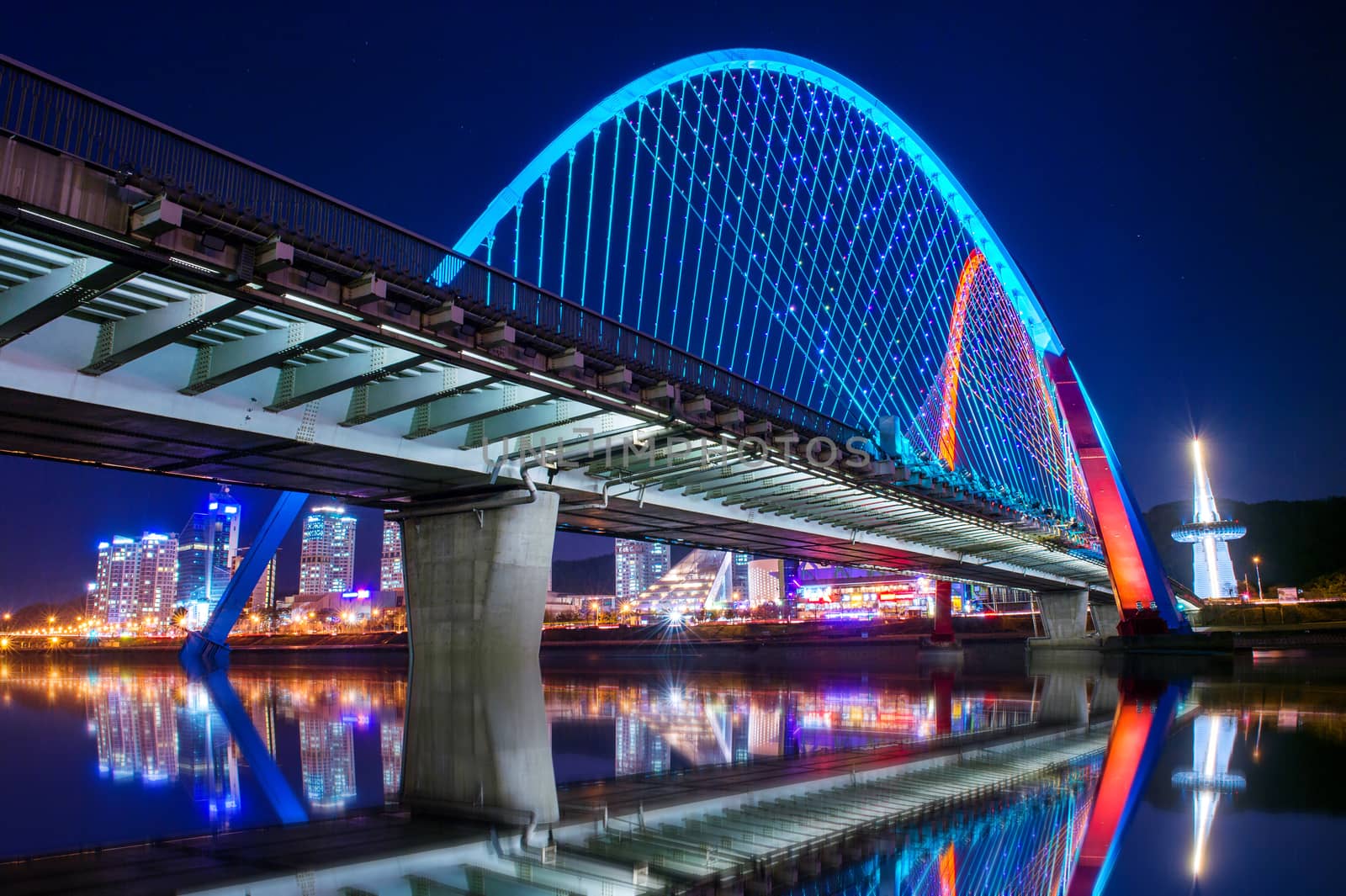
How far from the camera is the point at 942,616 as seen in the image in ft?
311

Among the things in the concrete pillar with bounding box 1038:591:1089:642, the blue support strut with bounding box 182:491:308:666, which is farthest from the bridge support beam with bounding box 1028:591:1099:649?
the blue support strut with bounding box 182:491:308:666

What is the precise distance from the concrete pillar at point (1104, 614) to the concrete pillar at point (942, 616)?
1385cm

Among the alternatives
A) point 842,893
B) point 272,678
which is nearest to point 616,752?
point 842,893

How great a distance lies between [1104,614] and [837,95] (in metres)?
64.4

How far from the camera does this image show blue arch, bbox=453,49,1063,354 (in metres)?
36.9

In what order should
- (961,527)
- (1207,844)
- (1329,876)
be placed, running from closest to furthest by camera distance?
(1329,876) < (1207,844) < (961,527)

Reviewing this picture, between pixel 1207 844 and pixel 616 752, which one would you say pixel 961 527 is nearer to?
pixel 616 752

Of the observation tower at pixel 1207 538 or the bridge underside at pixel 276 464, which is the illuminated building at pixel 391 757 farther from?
the observation tower at pixel 1207 538

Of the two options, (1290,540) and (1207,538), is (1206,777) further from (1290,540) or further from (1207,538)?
(1290,540)

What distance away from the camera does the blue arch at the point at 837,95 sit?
1454 inches

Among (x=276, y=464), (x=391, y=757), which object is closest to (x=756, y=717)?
(x=391, y=757)

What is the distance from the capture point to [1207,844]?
7.20 metres

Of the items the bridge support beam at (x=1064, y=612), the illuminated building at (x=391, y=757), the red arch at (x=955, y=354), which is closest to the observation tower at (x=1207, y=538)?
the bridge support beam at (x=1064, y=612)

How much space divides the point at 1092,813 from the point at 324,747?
10.7 m
